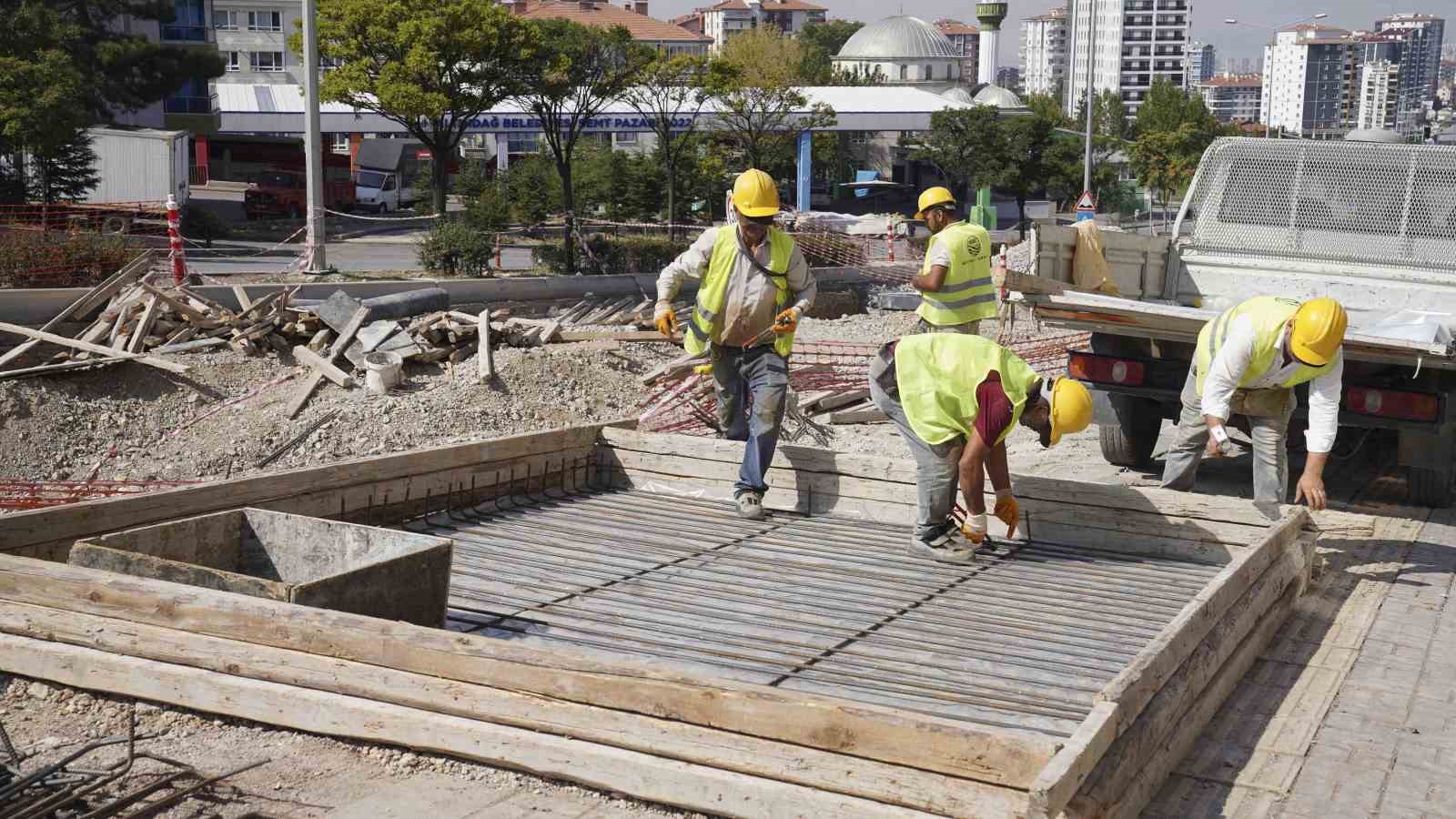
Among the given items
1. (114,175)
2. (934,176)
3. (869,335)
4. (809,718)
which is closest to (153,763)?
(809,718)

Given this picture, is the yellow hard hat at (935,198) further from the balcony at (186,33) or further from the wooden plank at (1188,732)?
the balcony at (186,33)

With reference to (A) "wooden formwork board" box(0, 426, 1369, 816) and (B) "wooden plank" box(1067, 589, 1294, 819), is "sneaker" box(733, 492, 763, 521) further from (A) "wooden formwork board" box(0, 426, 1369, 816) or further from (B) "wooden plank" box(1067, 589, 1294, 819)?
(B) "wooden plank" box(1067, 589, 1294, 819)

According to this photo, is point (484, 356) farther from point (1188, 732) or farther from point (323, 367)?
point (1188, 732)

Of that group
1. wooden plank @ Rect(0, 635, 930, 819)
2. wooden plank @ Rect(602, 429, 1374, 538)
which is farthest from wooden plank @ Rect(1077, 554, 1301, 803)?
wooden plank @ Rect(0, 635, 930, 819)

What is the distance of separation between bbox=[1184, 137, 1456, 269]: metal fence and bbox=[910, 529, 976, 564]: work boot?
5.03m

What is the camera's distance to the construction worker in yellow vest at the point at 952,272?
942 centimetres

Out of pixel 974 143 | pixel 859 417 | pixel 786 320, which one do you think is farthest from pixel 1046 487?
pixel 974 143

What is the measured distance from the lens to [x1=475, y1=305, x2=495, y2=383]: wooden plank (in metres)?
14.9

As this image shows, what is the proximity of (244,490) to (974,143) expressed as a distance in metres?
45.9

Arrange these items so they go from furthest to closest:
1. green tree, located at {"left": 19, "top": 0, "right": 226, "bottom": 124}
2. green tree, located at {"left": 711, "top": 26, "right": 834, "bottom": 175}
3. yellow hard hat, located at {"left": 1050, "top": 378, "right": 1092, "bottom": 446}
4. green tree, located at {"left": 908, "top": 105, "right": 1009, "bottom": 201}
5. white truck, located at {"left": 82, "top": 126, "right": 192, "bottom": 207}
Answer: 1. green tree, located at {"left": 908, "top": 105, "right": 1009, "bottom": 201}
2. green tree, located at {"left": 711, "top": 26, "right": 834, "bottom": 175}
3. green tree, located at {"left": 19, "top": 0, "right": 226, "bottom": 124}
4. white truck, located at {"left": 82, "top": 126, "right": 192, "bottom": 207}
5. yellow hard hat, located at {"left": 1050, "top": 378, "right": 1092, "bottom": 446}

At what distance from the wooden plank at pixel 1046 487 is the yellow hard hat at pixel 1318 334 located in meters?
0.76

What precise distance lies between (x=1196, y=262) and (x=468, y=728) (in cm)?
813

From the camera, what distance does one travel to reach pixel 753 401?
8.37 m

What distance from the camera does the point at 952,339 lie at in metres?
6.99
